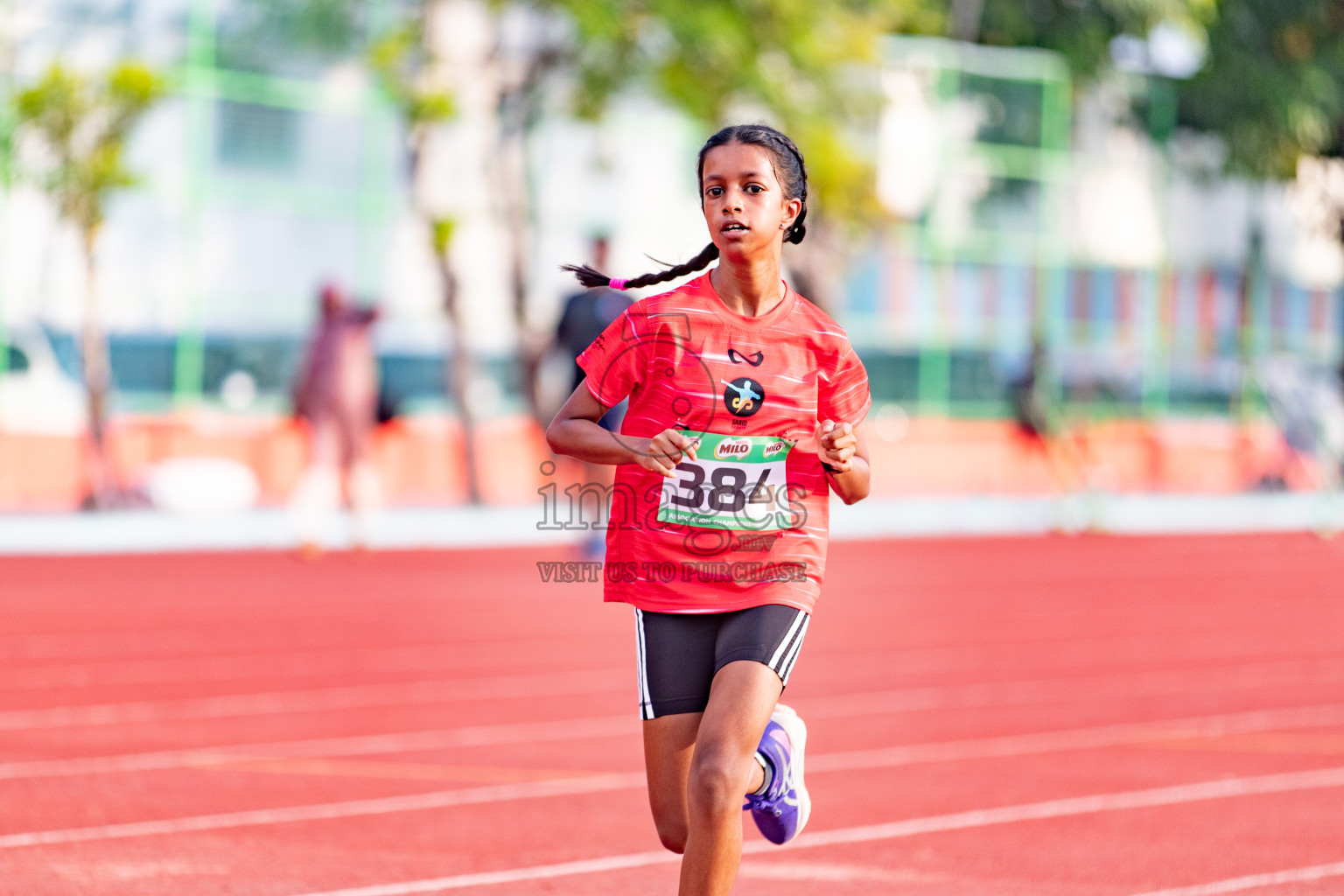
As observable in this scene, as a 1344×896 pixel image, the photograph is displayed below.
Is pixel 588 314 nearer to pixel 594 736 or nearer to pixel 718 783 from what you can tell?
pixel 594 736

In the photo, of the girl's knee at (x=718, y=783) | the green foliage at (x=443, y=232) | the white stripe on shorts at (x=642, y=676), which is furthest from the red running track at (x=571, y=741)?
the green foliage at (x=443, y=232)

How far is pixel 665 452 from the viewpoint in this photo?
4.01 metres

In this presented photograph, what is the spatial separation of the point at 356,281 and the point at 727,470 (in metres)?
19.5

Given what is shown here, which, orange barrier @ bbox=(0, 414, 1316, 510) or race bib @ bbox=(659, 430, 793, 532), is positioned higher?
race bib @ bbox=(659, 430, 793, 532)

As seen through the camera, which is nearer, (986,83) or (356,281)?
(356,281)

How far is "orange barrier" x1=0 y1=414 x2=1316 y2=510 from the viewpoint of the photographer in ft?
65.0

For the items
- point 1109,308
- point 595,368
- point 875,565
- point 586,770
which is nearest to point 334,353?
point 875,565

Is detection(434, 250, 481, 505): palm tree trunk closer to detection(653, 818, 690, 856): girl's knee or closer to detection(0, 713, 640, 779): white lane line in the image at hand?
detection(0, 713, 640, 779): white lane line

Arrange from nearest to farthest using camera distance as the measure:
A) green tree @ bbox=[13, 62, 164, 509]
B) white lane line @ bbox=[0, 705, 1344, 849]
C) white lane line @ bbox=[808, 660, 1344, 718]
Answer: white lane line @ bbox=[0, 705, 1344, 849]
white lane line @ bbox=[808, 660, 1344, 718]
green tree @ bbox=[13, 62, 164, 509]

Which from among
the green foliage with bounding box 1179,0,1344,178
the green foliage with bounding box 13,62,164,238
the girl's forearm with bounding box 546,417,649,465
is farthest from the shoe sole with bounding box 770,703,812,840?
the green foliage with bounding box 1179,0,1344,178

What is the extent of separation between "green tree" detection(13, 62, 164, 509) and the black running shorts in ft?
48.1

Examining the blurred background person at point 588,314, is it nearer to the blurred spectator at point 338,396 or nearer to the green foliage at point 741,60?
the blurred spectator at point 338,396

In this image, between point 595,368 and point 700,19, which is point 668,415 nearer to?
point 595,368

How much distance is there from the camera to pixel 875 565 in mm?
17875
